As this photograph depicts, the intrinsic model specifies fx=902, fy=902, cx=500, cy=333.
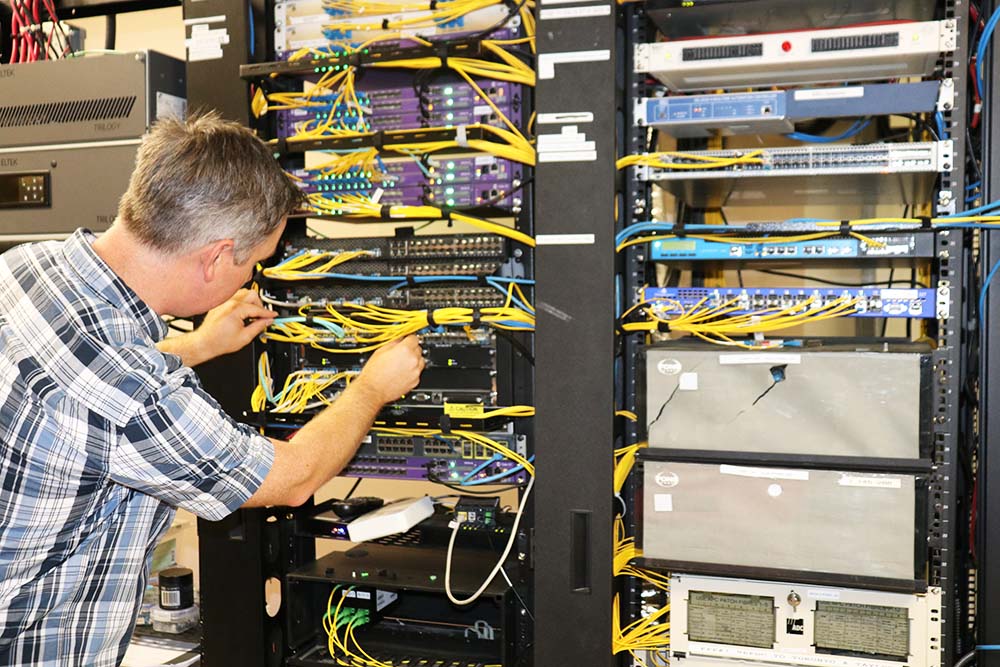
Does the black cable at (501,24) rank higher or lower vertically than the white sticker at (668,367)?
higher

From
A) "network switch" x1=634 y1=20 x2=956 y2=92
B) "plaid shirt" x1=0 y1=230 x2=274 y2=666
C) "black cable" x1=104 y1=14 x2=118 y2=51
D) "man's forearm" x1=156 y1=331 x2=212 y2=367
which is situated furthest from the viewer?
"black cable" x1=104 y1=14 x2=118 y2=51

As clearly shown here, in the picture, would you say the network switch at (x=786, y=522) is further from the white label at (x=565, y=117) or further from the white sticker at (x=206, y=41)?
the white sticker at (x=206, y=41)

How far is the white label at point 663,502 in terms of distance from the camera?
1.83 metres

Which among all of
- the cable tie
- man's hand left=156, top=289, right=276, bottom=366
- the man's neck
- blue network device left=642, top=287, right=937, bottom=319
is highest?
the cable tie

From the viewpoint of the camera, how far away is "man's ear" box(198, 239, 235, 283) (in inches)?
59.3

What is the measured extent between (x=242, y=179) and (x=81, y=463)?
0.52 m

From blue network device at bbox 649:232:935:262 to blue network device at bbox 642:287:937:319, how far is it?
0.22ft

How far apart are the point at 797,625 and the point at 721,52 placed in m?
1.16

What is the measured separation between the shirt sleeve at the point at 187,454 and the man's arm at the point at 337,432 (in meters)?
0.05

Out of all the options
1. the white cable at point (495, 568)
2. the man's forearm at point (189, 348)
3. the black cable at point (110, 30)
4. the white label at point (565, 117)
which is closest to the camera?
the white label at point (565, 117)

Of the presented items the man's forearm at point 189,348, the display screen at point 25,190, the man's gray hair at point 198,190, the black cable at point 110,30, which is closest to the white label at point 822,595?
the man's gray hair at point 198,190

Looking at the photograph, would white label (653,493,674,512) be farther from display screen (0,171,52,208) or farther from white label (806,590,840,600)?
display screen (0,171,52,208)

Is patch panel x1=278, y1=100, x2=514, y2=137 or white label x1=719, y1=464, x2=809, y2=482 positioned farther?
patch panel x1=278, y1=100, x2=514, y2=137

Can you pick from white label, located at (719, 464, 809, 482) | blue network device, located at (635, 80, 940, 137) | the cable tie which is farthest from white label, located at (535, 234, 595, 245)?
white label, located at (719, 464, 809, 482)
